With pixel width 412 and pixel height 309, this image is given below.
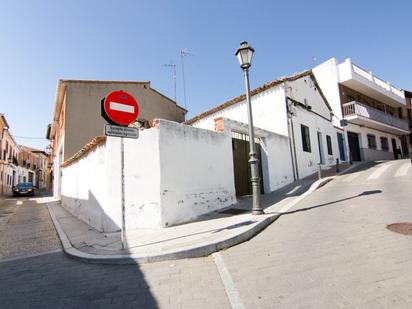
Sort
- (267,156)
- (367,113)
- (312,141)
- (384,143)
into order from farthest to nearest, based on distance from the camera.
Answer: (384,143), (367,113), (312,141), (267,156)

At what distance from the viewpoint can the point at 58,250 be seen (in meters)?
5.32

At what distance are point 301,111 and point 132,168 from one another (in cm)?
1112

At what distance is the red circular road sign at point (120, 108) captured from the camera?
14.6 feet

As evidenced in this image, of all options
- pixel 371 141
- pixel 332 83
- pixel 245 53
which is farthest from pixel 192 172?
pixel 371 141

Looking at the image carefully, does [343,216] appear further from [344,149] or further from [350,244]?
[344,149]

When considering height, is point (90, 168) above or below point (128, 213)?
above

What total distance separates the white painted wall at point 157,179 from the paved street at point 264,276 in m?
1.77

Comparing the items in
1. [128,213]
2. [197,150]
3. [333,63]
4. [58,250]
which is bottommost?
[58,250]

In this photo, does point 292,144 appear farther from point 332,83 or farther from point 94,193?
point 332,83

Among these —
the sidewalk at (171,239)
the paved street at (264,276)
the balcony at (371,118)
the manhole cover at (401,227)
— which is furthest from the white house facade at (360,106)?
the paved street at (264,276)

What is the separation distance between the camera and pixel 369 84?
69.8ft

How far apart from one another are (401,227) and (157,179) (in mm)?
4997

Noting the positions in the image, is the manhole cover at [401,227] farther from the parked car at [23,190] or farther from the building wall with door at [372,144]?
the parked car at [23,190]

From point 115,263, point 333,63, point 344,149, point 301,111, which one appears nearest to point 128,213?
point 115,263
